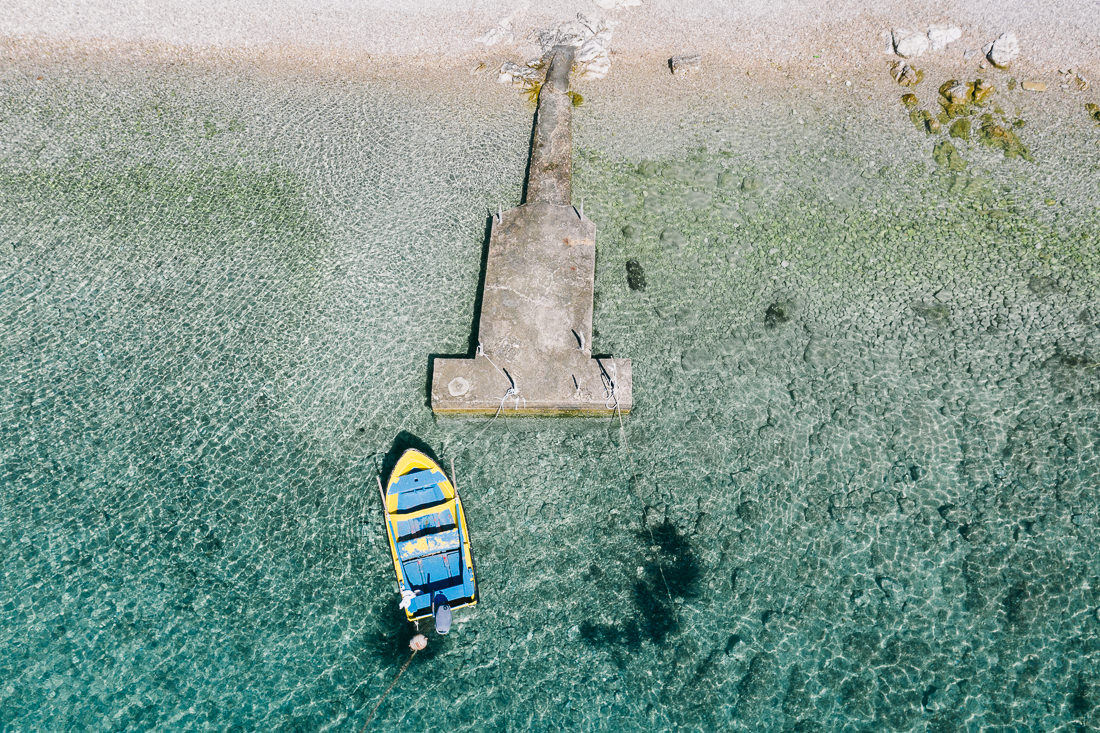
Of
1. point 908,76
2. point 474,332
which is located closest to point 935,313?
point 908,76

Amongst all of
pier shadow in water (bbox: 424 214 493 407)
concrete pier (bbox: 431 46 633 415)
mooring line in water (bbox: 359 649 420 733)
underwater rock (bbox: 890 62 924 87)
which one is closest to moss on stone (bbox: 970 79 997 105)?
underwater rock (bbox: 890 62 924 87)

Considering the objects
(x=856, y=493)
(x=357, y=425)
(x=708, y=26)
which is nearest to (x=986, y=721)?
(x=856, y=493)

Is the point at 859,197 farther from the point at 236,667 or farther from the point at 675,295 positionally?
the point at 236,667

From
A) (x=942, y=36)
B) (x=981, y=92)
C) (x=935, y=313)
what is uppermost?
(x=942, y=36)

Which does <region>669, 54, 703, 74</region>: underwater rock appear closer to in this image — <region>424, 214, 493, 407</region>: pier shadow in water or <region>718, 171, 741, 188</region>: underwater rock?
<region>718, 171, 741, 188</region>: underwater rock

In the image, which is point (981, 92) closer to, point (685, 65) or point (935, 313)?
point (685, 65)
